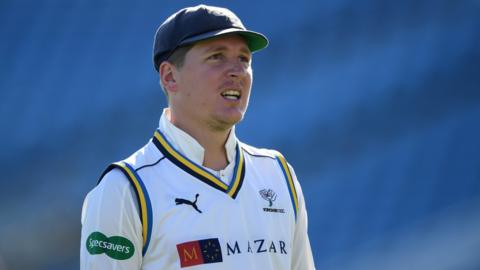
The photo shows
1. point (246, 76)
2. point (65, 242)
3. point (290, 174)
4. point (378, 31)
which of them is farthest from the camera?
point (378, 31)

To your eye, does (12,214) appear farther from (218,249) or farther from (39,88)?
(218,249)

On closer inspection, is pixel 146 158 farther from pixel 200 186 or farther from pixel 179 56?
pixel 179 56

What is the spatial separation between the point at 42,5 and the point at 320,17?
1853 mm

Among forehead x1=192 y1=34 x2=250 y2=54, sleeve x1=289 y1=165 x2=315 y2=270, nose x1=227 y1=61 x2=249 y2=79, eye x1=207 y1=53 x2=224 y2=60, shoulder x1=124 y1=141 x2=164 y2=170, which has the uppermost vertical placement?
forehead x1=192 y1=34 x2=250 y2=54

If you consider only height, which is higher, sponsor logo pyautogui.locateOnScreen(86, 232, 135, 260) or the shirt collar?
the shirt collar

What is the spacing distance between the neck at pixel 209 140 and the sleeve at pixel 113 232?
23 cm

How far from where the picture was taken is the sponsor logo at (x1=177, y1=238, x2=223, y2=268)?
5.02 ft

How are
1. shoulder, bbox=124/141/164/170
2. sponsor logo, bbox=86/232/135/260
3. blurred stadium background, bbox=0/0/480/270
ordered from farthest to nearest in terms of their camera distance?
blurred stadium background, bbox=0/0/480/270, shoulder, bbox=124/141/164/170, sponsor logo, bbox=86/232/135/260

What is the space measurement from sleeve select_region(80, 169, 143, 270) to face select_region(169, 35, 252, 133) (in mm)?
255

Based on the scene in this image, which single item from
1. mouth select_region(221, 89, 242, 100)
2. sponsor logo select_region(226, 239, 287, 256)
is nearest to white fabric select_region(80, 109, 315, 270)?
sponsor logo select_region(226, 239, 287, 256)

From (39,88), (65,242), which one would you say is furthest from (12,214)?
(39,88)

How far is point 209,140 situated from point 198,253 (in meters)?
0.29

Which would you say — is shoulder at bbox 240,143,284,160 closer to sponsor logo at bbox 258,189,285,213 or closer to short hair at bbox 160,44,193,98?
sponsor logo at bbox 258,189,285,213

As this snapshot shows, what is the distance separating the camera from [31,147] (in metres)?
4.52
